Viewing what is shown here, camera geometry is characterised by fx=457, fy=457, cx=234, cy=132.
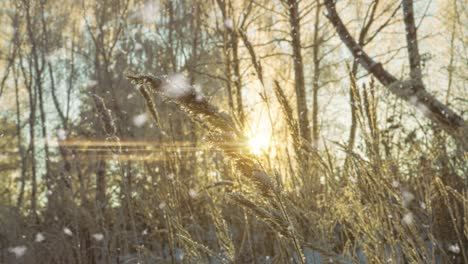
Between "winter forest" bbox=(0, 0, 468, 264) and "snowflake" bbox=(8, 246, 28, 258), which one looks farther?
"snowflake" bbox=(8, 246, 28, 258)

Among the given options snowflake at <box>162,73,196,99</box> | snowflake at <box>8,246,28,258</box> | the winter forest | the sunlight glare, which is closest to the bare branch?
the winter forest

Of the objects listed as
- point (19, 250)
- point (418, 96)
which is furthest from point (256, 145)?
point (418, 96)

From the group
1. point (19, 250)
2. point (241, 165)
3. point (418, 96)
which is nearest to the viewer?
point (241, 165)

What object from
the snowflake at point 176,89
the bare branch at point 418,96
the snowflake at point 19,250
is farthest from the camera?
the bare branch at point 418,96

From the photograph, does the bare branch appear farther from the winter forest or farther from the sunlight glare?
the sunlight glare

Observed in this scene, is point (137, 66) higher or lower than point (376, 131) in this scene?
higher

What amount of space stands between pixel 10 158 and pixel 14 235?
14385mm

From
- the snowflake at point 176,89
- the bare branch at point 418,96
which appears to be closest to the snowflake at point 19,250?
the snowflake at point 176,89

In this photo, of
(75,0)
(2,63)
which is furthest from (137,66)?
(2,63)

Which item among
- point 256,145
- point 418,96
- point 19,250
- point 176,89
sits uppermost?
point 418,96

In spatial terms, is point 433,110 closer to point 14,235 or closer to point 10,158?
point 14,235

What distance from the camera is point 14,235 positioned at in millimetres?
3951

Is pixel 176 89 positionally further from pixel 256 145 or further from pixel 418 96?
pixel 418 96

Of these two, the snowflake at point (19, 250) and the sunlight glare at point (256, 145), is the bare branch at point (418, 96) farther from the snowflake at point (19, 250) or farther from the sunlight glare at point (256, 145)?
the snowflake at point (19, 250)
